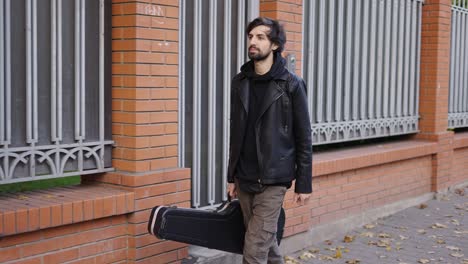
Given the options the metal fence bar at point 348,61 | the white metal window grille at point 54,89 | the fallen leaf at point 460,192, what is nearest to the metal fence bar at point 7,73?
the white metal window grille at point 54,89

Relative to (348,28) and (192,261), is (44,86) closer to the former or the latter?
(192,261)

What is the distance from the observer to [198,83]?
584cm

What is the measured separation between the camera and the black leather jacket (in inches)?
182

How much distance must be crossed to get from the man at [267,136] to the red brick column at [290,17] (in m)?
1.80

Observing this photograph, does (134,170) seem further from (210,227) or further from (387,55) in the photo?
(387,55)

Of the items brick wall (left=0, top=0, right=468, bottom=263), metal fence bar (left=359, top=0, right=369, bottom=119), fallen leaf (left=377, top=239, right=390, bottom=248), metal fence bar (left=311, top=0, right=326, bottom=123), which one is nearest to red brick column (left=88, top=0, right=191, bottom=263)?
brick wall (left=0, top=0, right=468, bottom=263)

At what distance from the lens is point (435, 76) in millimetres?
9766

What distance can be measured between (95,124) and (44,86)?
522 millimetres

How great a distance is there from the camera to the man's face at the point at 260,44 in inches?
182

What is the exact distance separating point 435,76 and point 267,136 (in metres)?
5.78

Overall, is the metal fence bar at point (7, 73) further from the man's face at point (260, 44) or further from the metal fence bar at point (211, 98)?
the metal fence bar at point (211, 98)

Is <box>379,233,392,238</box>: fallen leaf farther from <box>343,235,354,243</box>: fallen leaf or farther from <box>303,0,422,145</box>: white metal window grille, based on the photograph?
<box>303,0,422,145</box>: white metal window grille

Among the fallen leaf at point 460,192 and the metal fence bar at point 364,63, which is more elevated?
the metal fence bar at point 364,63

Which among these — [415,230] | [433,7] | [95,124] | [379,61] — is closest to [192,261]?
[95,124]
